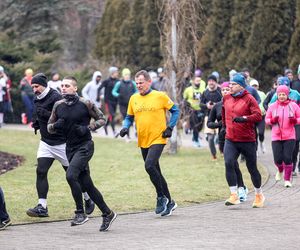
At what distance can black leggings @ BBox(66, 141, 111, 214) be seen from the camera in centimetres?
1145

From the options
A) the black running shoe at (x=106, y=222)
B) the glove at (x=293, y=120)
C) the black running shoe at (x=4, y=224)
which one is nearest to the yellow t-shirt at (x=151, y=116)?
the black running shoe at (x=106, y=222)

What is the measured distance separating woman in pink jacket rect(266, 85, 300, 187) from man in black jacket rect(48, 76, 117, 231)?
4.82 metres

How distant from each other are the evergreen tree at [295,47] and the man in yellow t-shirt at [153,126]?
17239mm

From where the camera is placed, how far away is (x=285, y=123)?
51.4 feet

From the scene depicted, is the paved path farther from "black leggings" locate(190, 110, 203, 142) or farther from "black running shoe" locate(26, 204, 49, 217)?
"black leggings" locate(190, 110, 203, 142)

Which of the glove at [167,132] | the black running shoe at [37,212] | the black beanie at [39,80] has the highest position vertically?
the black beanie at [39,80]

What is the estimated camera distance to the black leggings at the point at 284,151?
620 inches

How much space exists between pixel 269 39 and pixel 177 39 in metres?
10.0

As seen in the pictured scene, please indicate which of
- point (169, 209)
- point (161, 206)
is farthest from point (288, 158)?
point (161, 206)

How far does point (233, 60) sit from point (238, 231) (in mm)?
21669

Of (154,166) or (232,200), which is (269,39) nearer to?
(232,200)

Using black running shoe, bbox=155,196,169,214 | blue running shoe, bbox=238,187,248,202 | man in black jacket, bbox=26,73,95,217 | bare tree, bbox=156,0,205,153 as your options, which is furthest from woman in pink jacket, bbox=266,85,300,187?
bare tree, bbox=156,0,205,153

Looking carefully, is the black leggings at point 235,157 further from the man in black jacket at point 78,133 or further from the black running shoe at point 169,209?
the man in black jacket at point 78,133

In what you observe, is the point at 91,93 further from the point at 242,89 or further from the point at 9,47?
the point at 242,89
